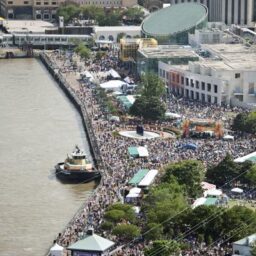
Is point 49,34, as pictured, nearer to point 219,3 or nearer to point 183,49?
point 219,3

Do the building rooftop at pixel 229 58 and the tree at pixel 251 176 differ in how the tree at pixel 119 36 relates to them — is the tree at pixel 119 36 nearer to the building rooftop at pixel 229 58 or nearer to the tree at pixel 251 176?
the building rooftop at pixel 229 58

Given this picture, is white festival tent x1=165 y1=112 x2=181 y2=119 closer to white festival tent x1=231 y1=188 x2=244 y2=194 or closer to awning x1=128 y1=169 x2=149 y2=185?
awning x1=128 y1=169 x2=149 y2=185

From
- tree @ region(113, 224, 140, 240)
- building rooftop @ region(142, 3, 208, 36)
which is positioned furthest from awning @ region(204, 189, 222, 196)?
building rooftop @ region(142, 3, 208, 36)

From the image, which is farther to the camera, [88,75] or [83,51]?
[83,51]

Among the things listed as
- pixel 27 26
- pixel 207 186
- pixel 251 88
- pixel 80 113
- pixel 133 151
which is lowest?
pixel 27 26

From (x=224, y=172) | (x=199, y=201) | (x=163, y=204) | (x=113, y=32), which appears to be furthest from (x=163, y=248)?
(x=113, y=32)

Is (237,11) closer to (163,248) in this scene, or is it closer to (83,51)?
(83,51)
